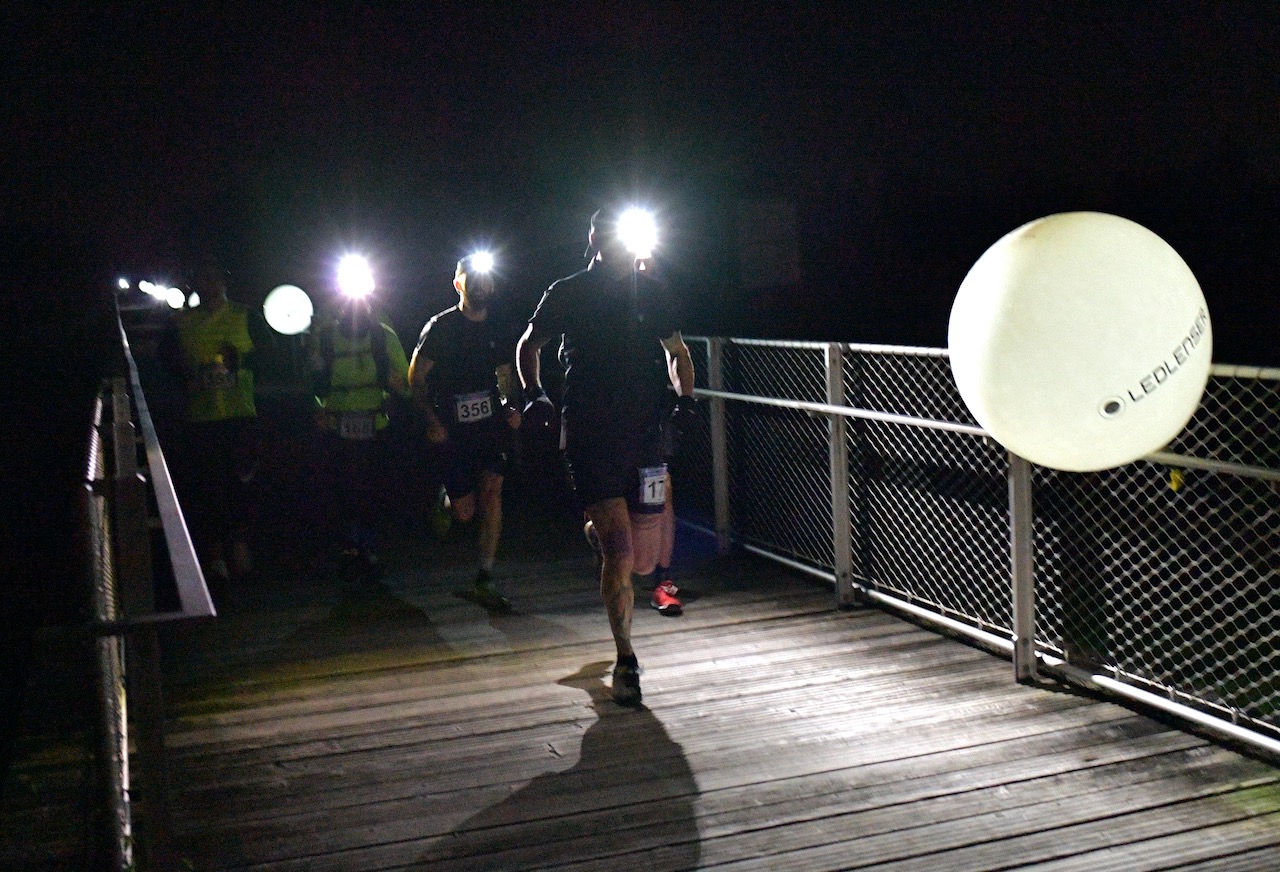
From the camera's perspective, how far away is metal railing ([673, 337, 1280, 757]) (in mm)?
5086

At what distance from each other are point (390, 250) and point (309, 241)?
13761 millimetres

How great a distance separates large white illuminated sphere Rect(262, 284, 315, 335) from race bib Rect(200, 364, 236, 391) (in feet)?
51.9

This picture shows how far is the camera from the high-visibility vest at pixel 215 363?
7801 millimetres

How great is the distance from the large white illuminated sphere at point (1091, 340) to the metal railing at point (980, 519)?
0.68m

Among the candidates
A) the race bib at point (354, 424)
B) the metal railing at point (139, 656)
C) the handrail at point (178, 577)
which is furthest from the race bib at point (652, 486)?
the race bib at point (354, 424)

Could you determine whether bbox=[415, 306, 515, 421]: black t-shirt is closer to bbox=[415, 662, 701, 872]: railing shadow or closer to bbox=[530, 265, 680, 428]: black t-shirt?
bbox=[530, 265, 680, 428]: black t-shirt

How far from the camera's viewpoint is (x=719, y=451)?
28.4 feet

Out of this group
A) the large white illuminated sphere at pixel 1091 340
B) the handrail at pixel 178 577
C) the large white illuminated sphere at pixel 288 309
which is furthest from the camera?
the large white illuminated sphere at pixel 288 309

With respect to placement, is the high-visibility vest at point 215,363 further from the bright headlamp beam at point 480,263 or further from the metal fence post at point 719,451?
the metal fence post at point 719,451

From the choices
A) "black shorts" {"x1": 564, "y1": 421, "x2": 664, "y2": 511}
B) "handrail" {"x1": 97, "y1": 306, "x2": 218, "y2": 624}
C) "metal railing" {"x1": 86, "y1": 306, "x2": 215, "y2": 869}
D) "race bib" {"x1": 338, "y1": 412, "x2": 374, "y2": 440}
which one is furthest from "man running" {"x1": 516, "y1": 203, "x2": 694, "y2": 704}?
"race bib" {"x1": 338, "y1": 412, "x2": 374, "y2": 440}

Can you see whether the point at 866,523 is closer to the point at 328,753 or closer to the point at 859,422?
the point at 859,422

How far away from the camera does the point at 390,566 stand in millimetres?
8734

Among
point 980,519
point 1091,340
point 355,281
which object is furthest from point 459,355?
point 1091,340

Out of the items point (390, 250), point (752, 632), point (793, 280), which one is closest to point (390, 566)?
point (752, 632)
